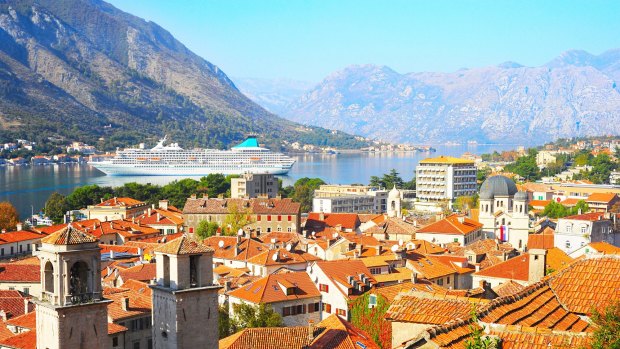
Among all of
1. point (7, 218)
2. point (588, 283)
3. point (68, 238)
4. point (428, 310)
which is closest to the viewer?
point (428, 310)

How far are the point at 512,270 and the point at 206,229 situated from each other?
26096mm

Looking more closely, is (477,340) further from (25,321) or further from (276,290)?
(276,290)

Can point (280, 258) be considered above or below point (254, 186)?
above

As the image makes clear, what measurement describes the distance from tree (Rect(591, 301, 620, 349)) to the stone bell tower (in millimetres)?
10663

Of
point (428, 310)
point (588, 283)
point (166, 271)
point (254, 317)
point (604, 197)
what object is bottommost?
point (254, 317)

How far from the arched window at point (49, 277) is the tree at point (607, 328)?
37.7 feet

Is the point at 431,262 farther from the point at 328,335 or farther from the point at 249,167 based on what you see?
the point at 249,167

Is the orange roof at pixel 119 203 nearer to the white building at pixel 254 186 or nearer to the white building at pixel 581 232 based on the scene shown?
the white building at pixel 254 186

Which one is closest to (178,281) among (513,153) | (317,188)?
(317,188)

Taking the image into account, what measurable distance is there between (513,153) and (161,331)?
596 feet

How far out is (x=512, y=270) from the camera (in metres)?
30.6

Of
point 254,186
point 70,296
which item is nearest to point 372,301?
point 70,296

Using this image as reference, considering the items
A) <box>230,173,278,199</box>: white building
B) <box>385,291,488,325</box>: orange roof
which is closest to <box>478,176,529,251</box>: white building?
<box>230,173,278,199</box>: white building

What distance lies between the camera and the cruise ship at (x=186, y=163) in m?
170
